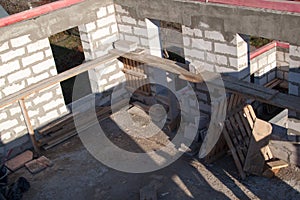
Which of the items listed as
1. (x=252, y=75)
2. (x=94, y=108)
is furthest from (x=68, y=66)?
(x=252, y=75)

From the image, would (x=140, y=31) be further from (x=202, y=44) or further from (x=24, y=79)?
(x=24, y=79)

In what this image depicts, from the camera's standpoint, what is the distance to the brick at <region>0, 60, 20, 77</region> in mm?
9102

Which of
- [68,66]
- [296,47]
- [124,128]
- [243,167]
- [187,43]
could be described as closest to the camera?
[296,47]

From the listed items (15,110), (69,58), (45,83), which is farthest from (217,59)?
(69,58)

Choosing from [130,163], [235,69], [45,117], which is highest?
[235,69]

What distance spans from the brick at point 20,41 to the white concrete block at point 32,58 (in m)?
0.34

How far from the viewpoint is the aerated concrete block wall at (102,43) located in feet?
33.9

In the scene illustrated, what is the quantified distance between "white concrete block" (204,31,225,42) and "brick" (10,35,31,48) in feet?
12.5

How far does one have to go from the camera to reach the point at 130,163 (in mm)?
9039

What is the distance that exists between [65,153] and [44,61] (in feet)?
6.98

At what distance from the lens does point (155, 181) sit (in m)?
8.24

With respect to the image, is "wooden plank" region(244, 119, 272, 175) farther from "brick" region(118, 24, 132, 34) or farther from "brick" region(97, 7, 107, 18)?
"brick" region(97, 7, 107, 18)

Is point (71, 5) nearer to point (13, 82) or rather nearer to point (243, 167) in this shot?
point (13, 82)

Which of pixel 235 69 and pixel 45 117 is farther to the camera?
pixel 45 117
